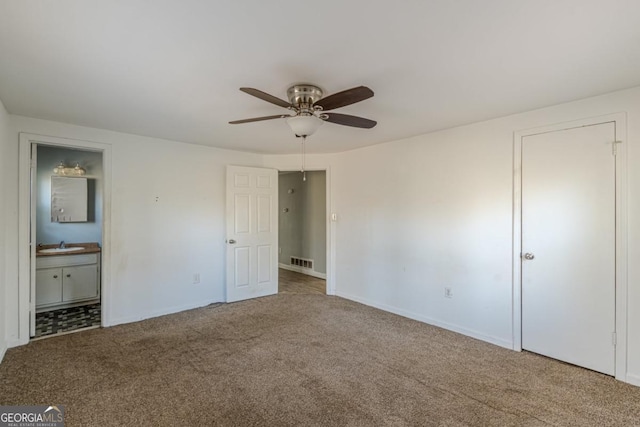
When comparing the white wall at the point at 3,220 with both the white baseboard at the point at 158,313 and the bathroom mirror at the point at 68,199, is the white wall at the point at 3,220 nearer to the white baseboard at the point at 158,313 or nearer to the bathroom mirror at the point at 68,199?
the white baseboard at the point at 158,313

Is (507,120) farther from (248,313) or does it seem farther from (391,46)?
(248,313)

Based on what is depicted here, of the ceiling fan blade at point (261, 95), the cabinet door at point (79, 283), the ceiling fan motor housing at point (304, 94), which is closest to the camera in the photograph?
A: the ceiling fan blade at point (261, 95)

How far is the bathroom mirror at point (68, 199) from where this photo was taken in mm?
4609

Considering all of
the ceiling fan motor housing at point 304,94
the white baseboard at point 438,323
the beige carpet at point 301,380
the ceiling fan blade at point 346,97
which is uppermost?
the ceiling fan motor housing at point 304,94

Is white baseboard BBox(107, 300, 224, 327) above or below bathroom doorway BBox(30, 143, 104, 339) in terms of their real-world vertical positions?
below

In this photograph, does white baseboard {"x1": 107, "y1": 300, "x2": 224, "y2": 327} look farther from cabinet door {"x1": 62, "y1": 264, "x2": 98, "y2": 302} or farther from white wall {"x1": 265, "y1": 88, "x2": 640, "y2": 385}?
white wall {"x1": 265, "y1": 88, "x2": 640, "y2": 385}

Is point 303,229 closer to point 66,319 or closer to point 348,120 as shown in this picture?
point 66,319

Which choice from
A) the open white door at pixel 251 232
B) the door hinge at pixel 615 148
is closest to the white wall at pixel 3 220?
the open white door at pixel 251 232

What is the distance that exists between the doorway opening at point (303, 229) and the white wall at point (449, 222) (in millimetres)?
1440

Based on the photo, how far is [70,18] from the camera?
1.57 meters

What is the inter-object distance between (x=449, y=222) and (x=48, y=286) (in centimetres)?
524

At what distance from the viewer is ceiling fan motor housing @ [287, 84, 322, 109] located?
2.30m

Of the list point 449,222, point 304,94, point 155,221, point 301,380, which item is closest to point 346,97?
point 304,94

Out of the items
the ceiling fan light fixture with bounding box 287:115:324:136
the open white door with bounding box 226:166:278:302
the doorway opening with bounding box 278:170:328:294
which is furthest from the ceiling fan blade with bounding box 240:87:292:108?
the doorway opening with bounding box 278:170:328:294
